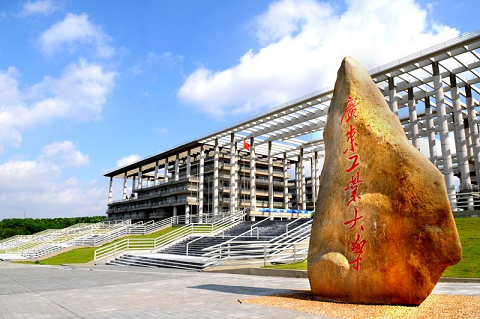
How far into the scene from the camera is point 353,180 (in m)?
8.48

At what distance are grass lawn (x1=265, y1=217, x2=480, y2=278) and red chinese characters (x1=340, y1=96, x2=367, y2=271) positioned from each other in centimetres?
692

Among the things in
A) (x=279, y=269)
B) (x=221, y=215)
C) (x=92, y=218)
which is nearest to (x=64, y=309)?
(x=279, y=269)

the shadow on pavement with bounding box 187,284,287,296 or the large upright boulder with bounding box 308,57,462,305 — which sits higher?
the large upright boulder with bounding box 308,57,462,305

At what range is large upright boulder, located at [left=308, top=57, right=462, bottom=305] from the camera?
23.9 ft

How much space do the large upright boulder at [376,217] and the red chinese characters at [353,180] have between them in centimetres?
2

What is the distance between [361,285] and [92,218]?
94123 mm

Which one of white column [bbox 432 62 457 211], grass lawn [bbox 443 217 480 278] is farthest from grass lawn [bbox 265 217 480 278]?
white column [bbox 432 62 457 211]

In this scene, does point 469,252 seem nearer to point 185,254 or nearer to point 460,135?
point 185,254

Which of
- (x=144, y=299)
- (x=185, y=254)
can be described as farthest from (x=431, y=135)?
(x=144, y=299)

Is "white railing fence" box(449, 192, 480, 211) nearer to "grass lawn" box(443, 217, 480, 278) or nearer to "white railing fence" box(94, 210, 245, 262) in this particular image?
"grass lawn" box(443, 217, 480, 278)

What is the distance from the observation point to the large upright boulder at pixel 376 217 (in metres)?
7.28

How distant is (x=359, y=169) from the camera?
8484 mm

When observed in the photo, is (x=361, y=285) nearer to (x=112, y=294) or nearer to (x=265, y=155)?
(x=112, y=294)

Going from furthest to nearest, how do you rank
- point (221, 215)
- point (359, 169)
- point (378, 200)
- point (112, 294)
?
point (221, 215) < point (112, 294) < point (359, 169) < point (378, 200)
